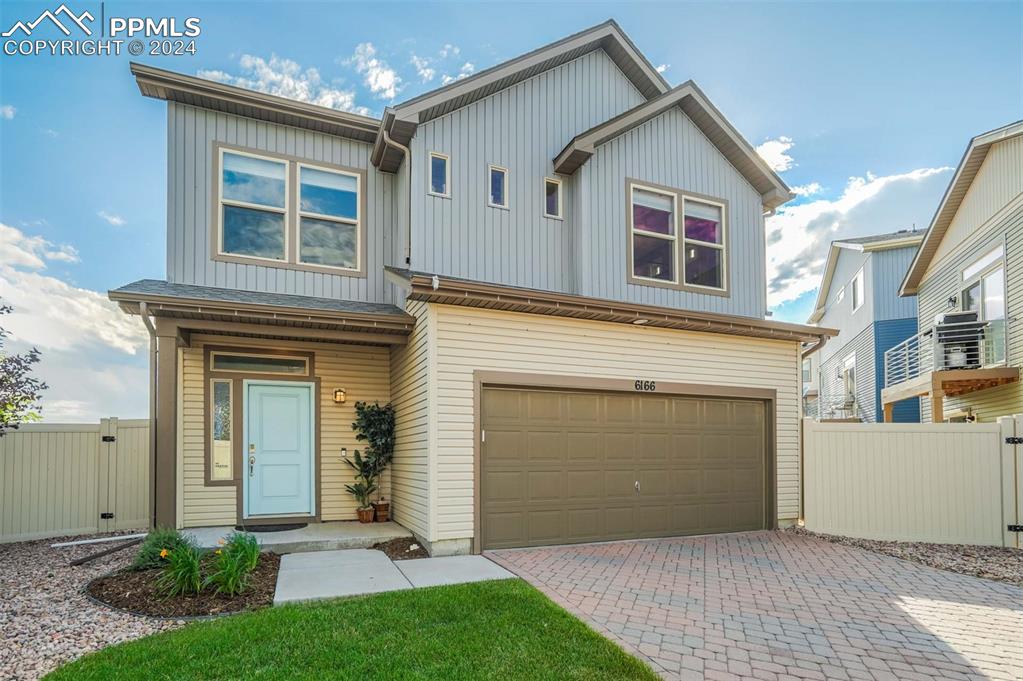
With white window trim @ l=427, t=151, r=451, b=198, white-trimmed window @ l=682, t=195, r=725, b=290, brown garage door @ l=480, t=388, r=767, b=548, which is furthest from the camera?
white-trimmed window @ l=682, t=195, r=725, b=290

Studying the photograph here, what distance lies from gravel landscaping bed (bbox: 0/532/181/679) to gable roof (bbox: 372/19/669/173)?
20.8 feet

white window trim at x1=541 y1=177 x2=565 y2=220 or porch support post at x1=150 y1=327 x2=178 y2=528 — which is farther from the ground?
white window trim at x1=541 y1=177 x2=565 y2=220

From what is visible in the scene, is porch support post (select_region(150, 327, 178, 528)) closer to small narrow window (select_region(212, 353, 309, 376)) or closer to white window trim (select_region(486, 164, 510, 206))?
small narrow window (select_region(212, 353, 309, 376))

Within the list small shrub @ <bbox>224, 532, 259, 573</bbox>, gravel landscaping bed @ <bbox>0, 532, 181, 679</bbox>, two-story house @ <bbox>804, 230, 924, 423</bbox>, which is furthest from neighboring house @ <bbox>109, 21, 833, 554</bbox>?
two-story house @ <bbox>804, 230, 924, 423</bbox>

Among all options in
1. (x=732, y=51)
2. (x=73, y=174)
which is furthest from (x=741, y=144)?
(x=73, y=174)

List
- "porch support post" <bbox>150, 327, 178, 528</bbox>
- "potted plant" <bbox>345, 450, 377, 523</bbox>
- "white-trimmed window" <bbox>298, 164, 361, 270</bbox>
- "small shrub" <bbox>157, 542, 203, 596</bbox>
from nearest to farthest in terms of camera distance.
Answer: "small shrub" <bbox>157, 542, 203, 596</bbox> → "porch support post" <bbox>150, 327, 178, 528</bbox> → "potted plant" <bbox>345, 450, 377, 523</bbox> → "white-trimmed window" <bbox>298, 164, 361, 270</bbox>

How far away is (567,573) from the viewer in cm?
605

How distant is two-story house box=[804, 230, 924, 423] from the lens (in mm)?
17375

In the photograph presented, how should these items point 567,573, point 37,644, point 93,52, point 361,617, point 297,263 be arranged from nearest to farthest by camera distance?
point 37,644, point 361,617, point 567,573, point 93,52, point 297,263

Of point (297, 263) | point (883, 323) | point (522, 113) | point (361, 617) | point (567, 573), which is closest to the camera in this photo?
point (361, 617)

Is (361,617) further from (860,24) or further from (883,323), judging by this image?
(883,323)

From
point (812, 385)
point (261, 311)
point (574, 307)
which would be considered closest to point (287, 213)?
point (261, 311)

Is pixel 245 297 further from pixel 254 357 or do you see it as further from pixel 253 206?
pixel 253 206

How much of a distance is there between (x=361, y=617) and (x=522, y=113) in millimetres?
7591
